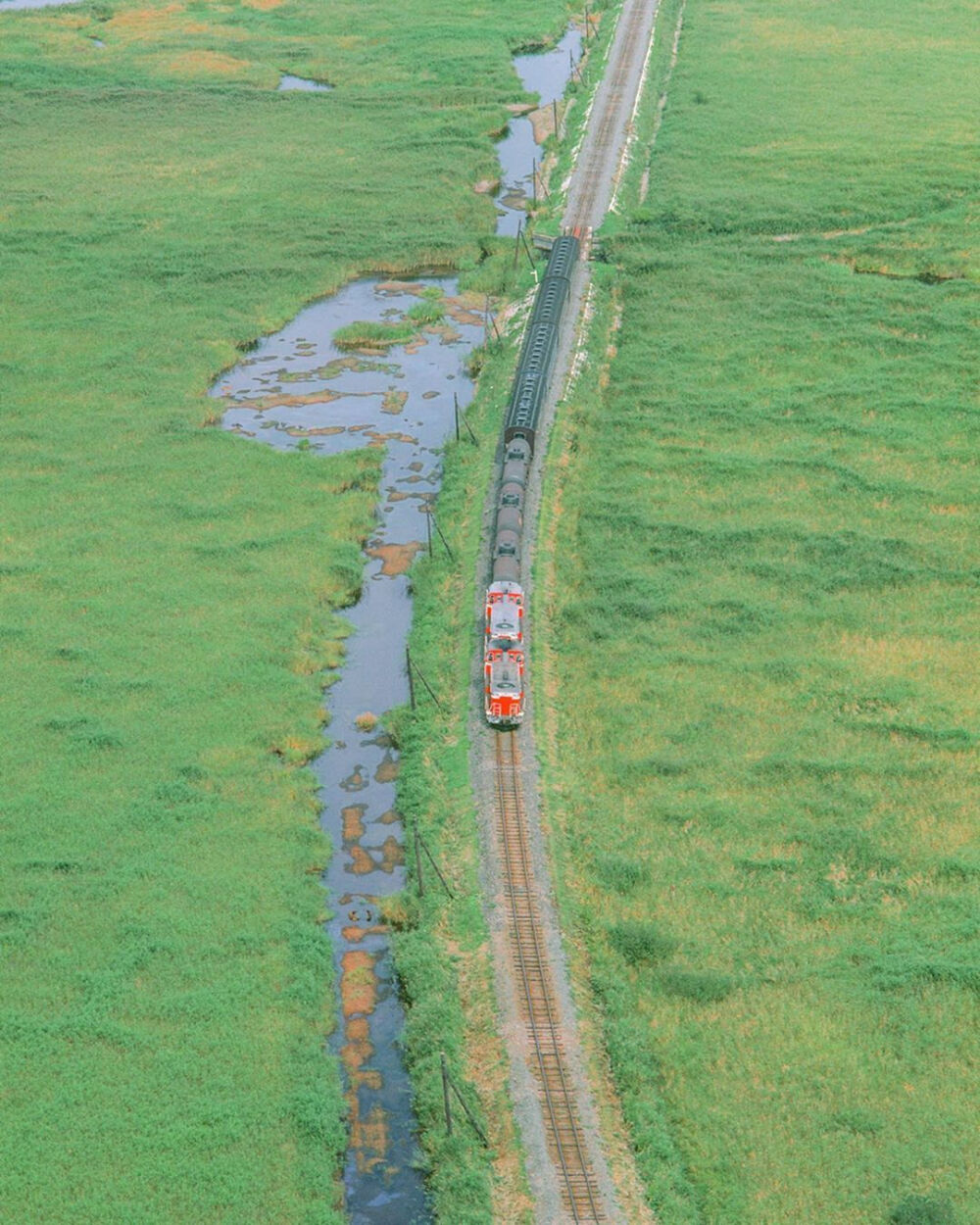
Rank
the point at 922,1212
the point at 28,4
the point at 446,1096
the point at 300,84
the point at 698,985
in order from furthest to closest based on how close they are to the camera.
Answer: the point at 28,4, the point at 300,84, the point at 698,985, the point at 446,1096, the point at 922,1212

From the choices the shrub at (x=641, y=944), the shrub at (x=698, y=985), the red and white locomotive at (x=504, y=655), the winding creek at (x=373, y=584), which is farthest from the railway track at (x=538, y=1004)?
the winding creek at (x=373, y=584)

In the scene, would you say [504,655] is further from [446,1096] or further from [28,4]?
[28,4]

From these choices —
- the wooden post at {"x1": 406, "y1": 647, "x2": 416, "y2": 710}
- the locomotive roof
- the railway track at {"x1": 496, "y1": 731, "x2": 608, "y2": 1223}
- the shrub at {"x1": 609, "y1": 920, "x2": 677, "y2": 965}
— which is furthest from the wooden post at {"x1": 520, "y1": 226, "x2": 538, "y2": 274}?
the shrub at {"x1": 609, "y1": 920, "x2": 677, "y2": 965}

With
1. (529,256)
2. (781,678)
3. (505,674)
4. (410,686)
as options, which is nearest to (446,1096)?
(505,674)

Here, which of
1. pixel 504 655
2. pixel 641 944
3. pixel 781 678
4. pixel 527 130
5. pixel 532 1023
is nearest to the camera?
pixel 532 1023

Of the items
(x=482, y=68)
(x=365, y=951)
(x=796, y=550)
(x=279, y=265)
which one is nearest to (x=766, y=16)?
(x=482, y=68)

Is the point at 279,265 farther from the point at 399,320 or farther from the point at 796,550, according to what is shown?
the point at 796,550
